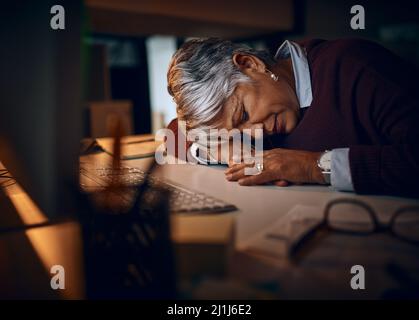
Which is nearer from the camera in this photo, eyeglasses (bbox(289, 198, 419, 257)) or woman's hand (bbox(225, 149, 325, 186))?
eyeglasses (bbox(289, 198, 419, 257))

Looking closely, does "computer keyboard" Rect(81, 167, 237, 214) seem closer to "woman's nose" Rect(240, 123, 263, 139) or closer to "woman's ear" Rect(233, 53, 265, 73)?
"woman's nose" Rect(240, 123, 263, 139)

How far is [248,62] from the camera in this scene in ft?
3.27

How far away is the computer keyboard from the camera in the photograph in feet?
2.04

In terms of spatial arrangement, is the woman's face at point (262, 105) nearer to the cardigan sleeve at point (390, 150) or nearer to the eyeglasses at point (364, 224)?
the cardigan sleeve at point (390, 150)

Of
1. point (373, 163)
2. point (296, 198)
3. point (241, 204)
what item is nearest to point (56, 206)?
point (241, 204)

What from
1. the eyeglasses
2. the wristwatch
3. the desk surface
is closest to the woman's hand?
the wristwatch

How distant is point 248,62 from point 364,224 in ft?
1.92

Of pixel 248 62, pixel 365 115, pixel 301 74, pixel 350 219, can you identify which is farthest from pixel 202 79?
pixel 350 219

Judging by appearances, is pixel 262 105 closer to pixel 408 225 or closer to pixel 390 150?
pixel 390 150

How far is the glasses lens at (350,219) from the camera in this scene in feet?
1.73

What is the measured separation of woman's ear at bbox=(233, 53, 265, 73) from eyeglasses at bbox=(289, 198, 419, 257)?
0.51 metres

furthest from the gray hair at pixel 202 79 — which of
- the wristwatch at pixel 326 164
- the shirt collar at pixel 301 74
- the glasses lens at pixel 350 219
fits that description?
the glasses lens at pixel 350 219
